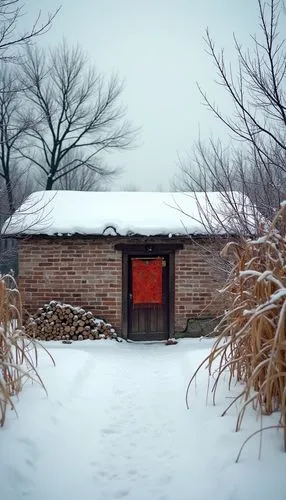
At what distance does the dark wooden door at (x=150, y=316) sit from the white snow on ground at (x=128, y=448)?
375 centimetres

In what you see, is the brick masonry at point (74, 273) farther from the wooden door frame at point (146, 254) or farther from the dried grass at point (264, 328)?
the dried grass at point (264, 328)

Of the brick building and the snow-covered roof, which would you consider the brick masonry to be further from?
the snow-covered roof

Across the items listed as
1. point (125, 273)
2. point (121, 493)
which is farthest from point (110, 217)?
point (121, 493)

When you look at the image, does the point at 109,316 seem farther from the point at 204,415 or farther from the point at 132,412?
the point at 204,415

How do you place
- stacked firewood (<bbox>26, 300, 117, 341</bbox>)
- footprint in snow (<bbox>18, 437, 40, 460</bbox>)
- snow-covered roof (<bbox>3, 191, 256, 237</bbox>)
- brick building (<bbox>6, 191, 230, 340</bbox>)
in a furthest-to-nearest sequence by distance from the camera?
brick building (<bbox>6, 191, 230, 340</bbox>) → snow-covered roof (<bbox>3, 191, 256, 237</bbox>) → stacked firewood (<bbox>26, 300, 117, 341</bbox>) → footprint in snow (<bbox>18, 437, 40, 460</bbox>)

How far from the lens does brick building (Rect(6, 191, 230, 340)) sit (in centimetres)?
781

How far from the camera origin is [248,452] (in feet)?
7.60

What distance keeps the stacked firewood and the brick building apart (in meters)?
0.27

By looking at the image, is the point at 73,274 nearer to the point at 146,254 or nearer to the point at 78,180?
the point at 146,254

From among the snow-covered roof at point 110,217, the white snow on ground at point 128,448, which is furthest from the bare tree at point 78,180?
the white snow on ground at point 128,448

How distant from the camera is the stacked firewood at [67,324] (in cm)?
740

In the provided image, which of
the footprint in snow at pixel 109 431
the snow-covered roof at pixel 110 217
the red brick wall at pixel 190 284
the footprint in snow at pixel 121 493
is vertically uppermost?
the snow-covered roof at pixel 110 217

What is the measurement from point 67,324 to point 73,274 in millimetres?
1021

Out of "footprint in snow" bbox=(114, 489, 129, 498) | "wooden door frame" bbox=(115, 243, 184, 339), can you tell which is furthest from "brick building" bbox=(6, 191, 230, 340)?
"footprint in snow" bbox=(114, 489, 129, 498)
